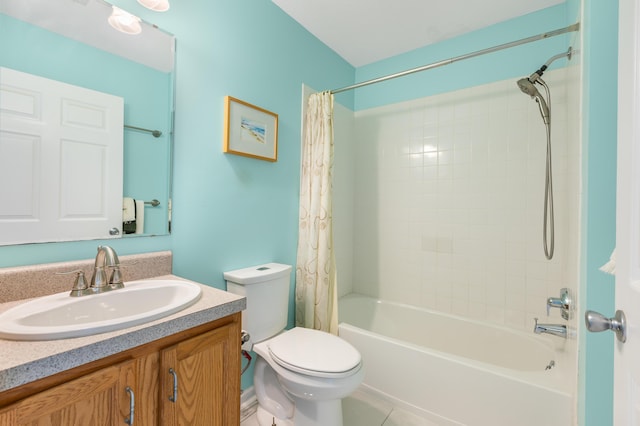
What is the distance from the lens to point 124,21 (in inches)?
44.9

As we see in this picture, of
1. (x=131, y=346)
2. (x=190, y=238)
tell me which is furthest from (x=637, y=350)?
(x=190, y=238)

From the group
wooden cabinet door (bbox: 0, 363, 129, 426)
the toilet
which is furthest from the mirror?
wooden cabinet door (bbox: 0, 363, 129, 426)

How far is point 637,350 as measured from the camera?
50cm

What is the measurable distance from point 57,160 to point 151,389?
2.77 feet

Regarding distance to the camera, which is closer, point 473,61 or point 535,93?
point 535,93

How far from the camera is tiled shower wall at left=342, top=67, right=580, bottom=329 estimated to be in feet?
6.02

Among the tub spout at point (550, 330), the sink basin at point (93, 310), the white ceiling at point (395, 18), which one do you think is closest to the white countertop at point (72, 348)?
the sink basin at point (93, 310)

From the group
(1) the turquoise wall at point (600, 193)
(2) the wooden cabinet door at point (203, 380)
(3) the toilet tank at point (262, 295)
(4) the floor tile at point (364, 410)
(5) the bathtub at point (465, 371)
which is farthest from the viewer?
(4) the floor tile at point (364, 410)

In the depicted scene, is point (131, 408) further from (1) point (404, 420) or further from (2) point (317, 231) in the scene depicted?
(1) point (404, 420)

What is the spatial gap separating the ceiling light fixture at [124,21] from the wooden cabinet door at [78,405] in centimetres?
126

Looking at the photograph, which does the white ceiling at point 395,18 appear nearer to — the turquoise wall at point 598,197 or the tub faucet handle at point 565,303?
the turquoise wall at point 598,197

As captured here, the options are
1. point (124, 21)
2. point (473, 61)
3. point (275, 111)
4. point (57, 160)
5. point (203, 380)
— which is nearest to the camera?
point (203, 380)

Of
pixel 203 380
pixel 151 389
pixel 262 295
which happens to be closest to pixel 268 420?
pixel 262 295

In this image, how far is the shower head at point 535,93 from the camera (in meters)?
1.59
